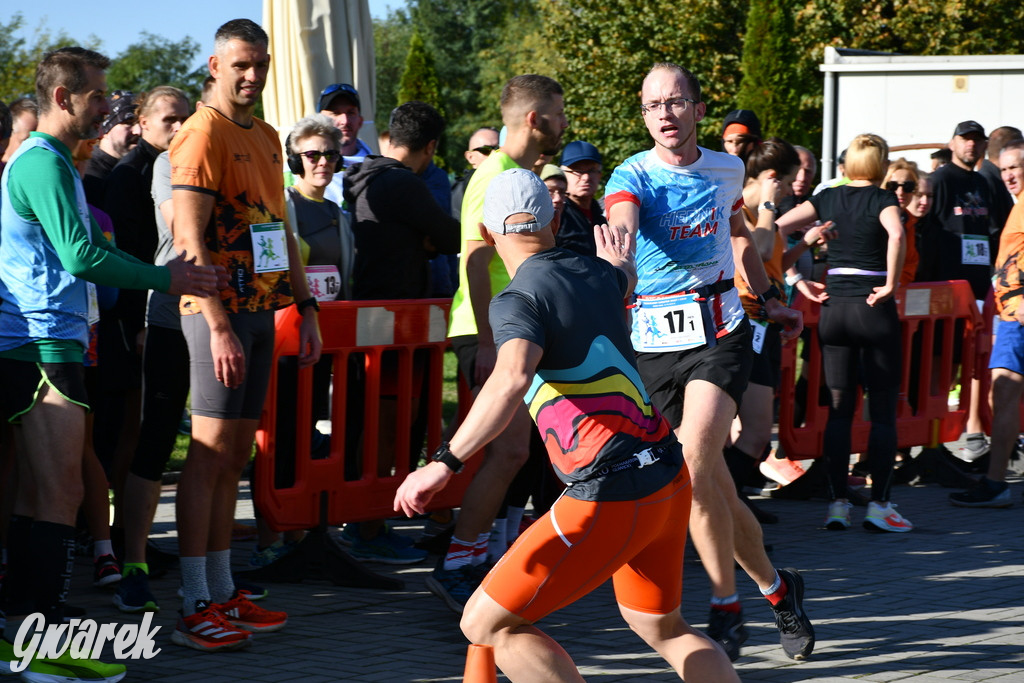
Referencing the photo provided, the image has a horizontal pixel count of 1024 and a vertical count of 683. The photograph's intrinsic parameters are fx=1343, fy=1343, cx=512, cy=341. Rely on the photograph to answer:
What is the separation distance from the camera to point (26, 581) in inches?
187

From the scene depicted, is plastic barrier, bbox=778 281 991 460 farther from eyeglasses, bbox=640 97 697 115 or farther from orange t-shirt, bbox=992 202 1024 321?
eyeglasses, bbox=640 97 697 115

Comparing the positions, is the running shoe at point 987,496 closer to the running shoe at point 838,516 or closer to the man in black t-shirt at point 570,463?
the running shoe at point 838,516

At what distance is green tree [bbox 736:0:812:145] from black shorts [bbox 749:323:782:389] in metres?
27.4

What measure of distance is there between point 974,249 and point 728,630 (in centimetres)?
650

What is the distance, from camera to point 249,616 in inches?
213

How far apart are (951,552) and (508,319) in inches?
174

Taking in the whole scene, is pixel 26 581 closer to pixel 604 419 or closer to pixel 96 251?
pixel 96 251

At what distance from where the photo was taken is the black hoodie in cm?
670

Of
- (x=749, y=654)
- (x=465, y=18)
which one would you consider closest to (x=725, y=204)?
(x=749, y=654)

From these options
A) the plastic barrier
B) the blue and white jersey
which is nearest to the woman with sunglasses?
the plastic barrier

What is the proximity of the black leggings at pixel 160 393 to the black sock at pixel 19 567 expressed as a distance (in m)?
0.82

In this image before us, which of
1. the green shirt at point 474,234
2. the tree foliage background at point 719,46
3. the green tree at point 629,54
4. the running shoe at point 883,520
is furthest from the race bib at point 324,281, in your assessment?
the green tree at point 629,54

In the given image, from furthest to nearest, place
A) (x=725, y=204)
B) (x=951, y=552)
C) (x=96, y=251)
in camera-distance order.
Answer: (x=951, y=552)
(x=725, y=204)
(x=96, y=251)

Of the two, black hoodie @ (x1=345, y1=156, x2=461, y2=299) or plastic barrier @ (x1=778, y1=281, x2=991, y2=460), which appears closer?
black hoodie @ (x1=345, y1=156, x2=461, y2=299)
